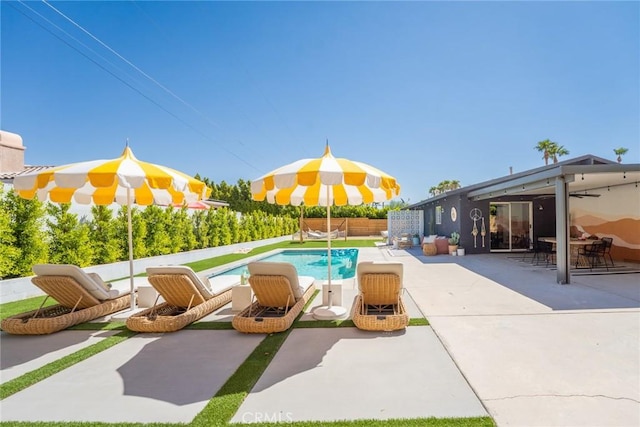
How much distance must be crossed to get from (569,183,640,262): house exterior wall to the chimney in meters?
25.2

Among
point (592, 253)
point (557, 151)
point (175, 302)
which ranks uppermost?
point (557, 151)

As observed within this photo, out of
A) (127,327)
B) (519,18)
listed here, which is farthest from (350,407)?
(519,18)

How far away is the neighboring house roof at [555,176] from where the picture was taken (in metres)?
8.18

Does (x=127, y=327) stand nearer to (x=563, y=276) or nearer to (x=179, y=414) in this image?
(x=179, y=414)

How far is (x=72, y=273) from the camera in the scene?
544cm

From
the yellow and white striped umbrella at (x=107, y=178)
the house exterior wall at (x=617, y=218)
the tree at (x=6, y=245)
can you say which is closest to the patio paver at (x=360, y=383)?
the yellow and white striped umbrella at (x=107, y=178)

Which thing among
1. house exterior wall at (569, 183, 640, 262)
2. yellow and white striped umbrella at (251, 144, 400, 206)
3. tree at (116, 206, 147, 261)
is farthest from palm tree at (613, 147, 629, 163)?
tree at (116, 206, 147, 261)

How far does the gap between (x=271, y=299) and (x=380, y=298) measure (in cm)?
192

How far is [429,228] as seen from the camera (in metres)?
23.6

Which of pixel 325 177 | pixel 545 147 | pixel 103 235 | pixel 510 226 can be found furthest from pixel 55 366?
pixel 545 147

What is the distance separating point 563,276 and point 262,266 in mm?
7868

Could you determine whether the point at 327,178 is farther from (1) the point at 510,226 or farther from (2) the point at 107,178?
(1) the point at 510,226

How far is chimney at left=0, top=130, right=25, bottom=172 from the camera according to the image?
46.0 feet

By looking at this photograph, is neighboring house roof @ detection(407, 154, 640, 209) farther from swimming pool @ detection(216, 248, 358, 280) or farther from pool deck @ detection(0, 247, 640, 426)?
swimming pool @ detection(216, 248, 358, 280)
